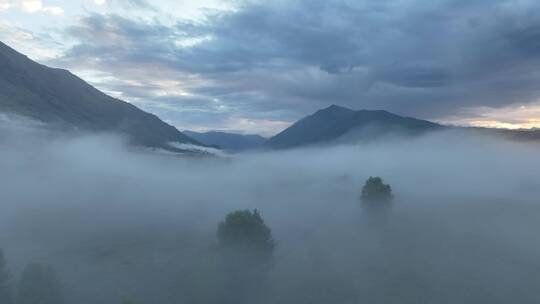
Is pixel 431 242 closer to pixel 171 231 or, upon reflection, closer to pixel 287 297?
pixel 287 297

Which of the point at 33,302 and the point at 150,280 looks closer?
the point at 33,302

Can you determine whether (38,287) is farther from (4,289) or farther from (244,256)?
(244,256)

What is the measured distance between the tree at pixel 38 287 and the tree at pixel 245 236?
40.0 metres

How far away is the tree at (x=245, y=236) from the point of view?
4673 inches

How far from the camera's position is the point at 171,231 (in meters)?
199

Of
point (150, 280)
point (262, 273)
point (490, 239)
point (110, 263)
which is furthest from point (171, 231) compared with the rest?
point (490, 239)

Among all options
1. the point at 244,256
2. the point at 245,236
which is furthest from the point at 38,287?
the point at 245,236

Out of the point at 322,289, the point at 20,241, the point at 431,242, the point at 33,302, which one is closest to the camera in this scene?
the point at 33,302

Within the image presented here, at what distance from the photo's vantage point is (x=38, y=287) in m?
88.2

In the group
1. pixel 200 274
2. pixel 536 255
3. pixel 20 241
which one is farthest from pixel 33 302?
pixel 536 255

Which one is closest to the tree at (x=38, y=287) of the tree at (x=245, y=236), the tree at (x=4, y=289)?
the tree at (x=4, y=289)

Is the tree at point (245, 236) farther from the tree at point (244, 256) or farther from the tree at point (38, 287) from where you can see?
the tree at point (38, 287)

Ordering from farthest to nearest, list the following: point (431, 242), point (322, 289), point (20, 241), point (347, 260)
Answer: point (20, 241)
point (431, 242)
point (347, 260)
point (322, 289)

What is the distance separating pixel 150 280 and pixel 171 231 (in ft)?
248
